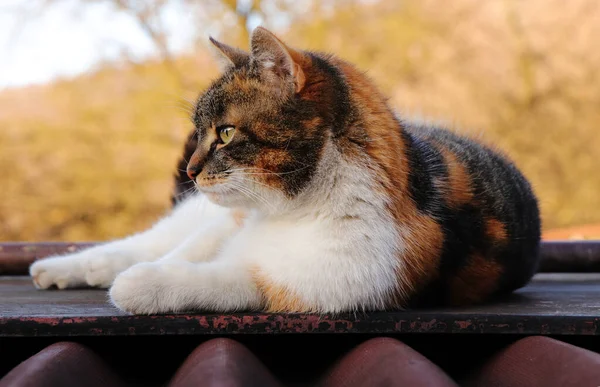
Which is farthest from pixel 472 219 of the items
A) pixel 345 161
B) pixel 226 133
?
pixel 226 133

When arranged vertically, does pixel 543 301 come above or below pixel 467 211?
below

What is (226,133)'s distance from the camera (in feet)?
5.71

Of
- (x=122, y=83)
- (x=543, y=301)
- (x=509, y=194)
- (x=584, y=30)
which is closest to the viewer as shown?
(x=543, y=301)

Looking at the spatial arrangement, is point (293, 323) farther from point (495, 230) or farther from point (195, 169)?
point (495, 230)

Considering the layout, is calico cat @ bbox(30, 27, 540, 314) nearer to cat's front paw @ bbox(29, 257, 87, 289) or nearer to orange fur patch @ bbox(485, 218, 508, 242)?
orange fur patch @ bbox(485, 218, 508, 242)

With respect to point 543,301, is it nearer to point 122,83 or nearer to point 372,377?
point 372,377

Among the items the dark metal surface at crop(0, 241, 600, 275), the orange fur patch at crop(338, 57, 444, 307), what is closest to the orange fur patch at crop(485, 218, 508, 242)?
the orange fur patch at crop(338, 57, 444, 307)

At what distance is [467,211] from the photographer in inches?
70.1

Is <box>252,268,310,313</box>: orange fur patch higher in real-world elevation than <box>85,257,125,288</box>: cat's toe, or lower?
higher

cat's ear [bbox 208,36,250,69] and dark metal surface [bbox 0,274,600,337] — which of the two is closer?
dark metal surface [bbox 0,274,600,337]

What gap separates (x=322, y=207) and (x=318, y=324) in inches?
12.7

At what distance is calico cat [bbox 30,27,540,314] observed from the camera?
1532 mm

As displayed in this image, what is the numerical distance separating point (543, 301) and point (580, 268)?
1141 mm

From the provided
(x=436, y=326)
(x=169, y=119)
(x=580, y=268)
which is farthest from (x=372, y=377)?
(x=169, y=119)
